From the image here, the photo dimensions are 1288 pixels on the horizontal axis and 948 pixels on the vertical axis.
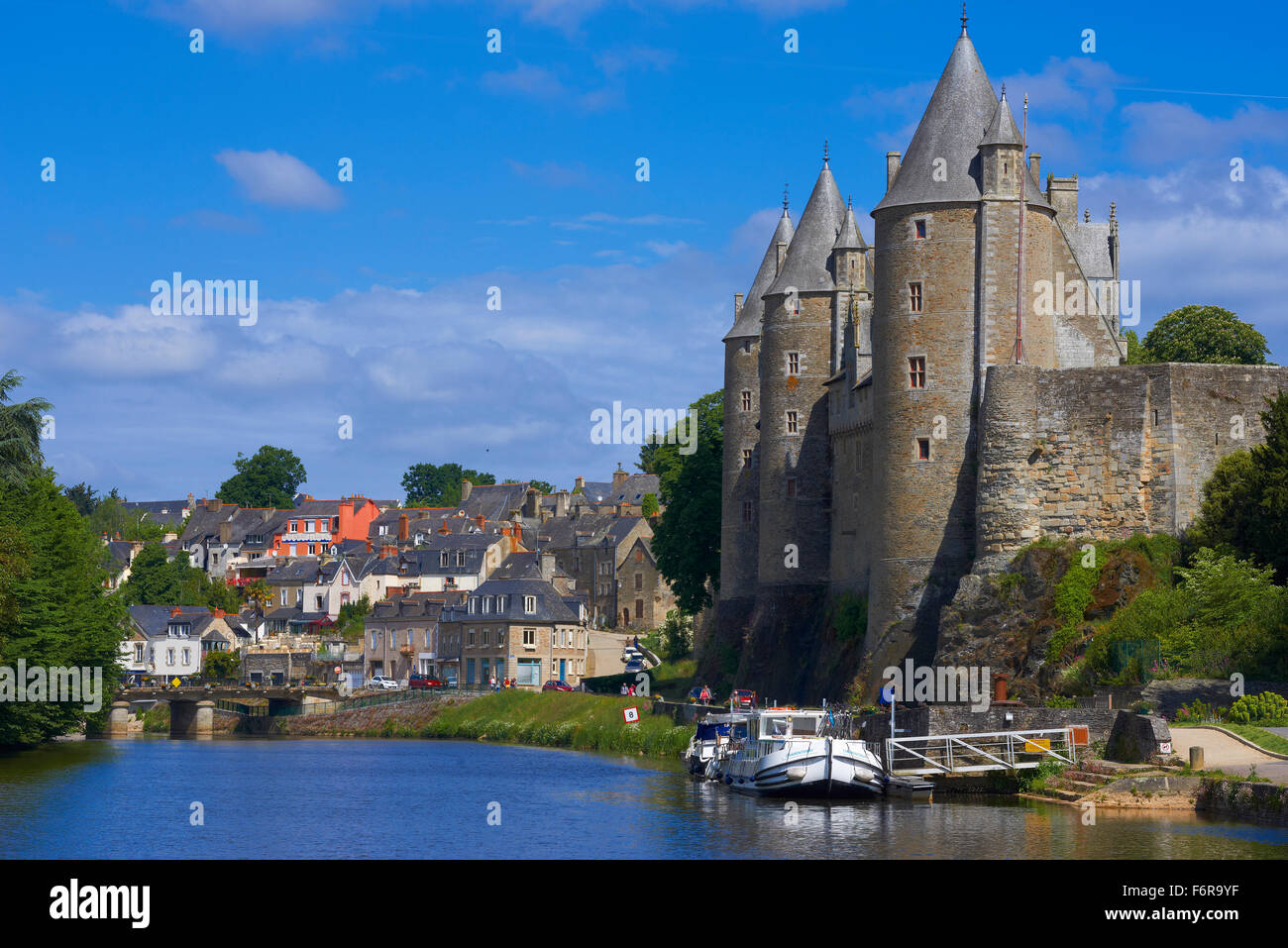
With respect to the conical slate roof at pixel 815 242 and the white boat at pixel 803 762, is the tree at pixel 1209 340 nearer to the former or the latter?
the conical slate roof at pixel 815 242

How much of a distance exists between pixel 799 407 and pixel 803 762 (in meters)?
24.1

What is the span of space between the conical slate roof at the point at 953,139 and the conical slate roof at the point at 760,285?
17043 millimetres

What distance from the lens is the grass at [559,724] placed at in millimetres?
61625

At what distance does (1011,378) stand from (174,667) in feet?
227

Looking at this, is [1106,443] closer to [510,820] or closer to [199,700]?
[510,820]

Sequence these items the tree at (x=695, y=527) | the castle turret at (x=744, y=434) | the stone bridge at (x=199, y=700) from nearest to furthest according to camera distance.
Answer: the castle turret at (x=744, y=434)
the tree at (x=695, y=527)
the stone bridge at (x=199, y=700)

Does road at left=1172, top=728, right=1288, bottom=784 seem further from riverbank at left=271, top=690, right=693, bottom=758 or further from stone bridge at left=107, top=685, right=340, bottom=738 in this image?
stone bridge at left=107, top=685, right=340, bottom=738

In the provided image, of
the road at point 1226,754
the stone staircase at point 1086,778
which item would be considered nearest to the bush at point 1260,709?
the road at point 1226,754

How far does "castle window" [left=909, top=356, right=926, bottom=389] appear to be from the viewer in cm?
4928

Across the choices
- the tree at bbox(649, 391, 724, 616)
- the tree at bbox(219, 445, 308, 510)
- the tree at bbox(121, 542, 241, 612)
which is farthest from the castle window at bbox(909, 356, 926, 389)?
the tree at bbox(219, 445, 308, 510)

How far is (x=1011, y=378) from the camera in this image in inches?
1865

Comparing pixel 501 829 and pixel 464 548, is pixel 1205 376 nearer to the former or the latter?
pixel 501 829

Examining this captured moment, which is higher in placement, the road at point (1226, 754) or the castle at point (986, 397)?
the castle at point (986, 397)
